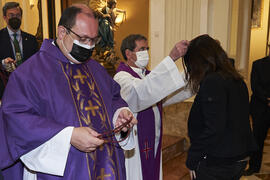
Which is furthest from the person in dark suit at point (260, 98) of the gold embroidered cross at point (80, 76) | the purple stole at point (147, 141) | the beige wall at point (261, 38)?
the beige wall at point (261, 38)

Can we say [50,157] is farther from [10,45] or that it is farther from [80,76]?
[10,45]

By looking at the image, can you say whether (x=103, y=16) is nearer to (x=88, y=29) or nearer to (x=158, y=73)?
(x=158, y=73)

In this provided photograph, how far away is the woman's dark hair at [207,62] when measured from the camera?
174 cm

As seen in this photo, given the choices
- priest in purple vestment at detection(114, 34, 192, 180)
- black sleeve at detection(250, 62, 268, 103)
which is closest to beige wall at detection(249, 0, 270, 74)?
black sleeve at detection(250, 62, 268, 103)

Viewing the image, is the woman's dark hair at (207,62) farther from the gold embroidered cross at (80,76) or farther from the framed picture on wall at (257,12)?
the framed picture on wall at (257,12)

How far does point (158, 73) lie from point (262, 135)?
2415mm

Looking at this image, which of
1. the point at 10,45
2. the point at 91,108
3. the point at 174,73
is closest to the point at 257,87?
the point at 174,73

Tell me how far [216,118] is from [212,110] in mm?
54

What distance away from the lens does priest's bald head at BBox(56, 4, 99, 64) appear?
1.48 meters

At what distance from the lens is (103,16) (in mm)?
5328

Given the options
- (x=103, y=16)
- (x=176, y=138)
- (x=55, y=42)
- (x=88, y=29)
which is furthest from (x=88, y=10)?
(x=103, y=16)

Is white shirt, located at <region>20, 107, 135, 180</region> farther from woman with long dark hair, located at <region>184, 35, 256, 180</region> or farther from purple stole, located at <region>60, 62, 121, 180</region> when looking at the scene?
woman with long dark hair, located at <region>184, 35, 256, 180</region>

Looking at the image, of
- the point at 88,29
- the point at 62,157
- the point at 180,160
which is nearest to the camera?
the point at 62,157

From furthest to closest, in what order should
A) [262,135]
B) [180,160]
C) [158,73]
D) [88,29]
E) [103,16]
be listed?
[103,16] → [180,160] → [262,135] → [158,73] → [88,29]
